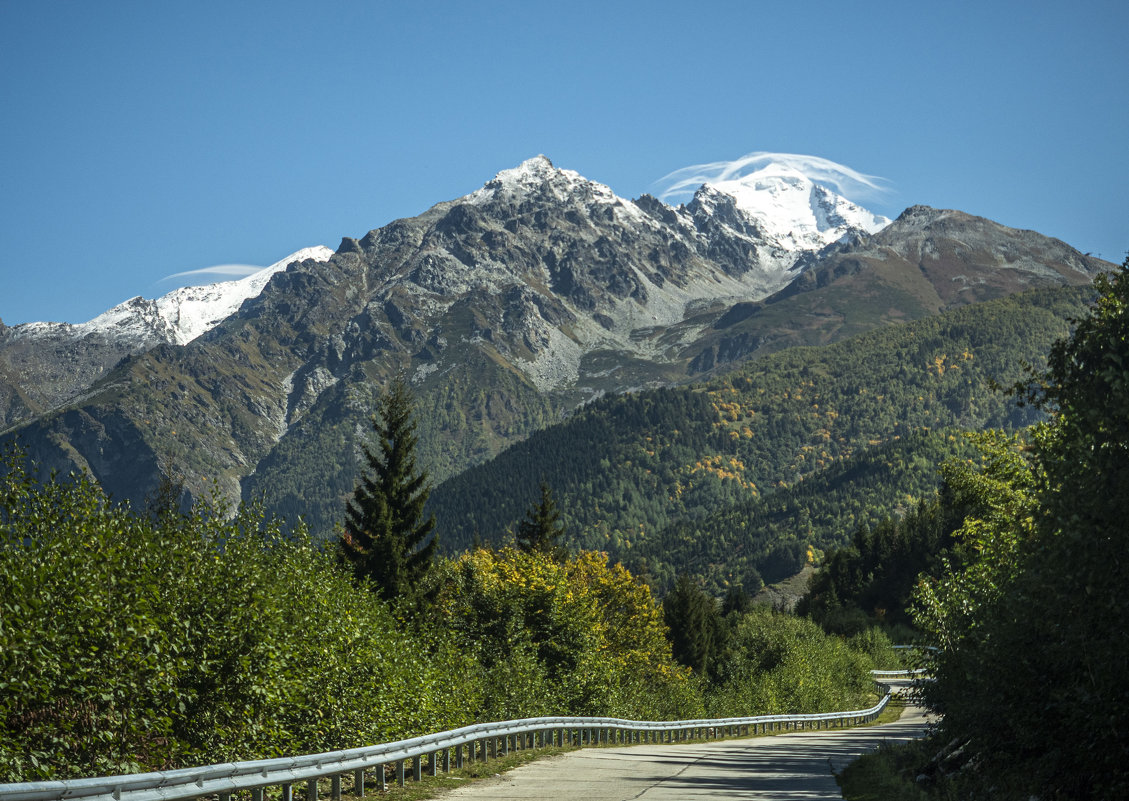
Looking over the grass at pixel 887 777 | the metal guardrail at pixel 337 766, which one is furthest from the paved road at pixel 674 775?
the metal guardrail at pixel 337 766

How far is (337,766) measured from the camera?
17453 millimetres

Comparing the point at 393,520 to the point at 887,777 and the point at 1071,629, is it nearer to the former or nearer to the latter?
the point at 887,777

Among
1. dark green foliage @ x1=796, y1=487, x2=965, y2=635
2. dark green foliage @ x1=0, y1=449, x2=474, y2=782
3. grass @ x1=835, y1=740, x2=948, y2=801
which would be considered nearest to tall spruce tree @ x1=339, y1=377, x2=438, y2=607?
grass @ x1=835, y1=740, x2=948, y2=801

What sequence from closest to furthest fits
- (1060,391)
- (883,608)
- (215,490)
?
(215,490) < (1060,391) < (883,608)

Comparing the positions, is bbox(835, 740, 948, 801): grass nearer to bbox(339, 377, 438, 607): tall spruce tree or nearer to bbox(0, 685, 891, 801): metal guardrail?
bbox(0, 685, 891, 801): metal guardrail

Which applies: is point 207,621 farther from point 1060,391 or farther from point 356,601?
point 1060,391

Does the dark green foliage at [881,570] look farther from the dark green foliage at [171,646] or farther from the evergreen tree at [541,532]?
the dark green foliage at [171,646]

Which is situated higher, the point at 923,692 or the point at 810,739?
the point at 923,692

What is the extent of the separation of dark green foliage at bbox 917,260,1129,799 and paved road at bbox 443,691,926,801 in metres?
4.68

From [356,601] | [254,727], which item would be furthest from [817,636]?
[254,727]

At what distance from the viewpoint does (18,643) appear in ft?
47.1

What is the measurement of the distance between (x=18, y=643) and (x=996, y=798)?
1647 cm

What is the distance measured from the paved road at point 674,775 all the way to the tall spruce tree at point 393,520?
20.3 meters

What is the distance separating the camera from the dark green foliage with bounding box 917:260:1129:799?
564 inches
